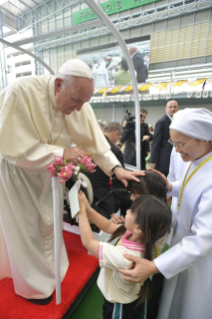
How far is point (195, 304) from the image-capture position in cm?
113

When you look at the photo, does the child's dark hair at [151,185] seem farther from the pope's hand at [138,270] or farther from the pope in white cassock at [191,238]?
the pope's hand at [138,270]

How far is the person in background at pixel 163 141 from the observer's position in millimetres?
3383

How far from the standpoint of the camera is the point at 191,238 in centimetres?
97

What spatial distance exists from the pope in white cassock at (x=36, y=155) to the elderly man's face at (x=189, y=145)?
48 centimetres

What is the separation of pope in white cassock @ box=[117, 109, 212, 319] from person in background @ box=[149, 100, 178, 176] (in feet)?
7.57

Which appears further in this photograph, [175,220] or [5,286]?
[5,286]

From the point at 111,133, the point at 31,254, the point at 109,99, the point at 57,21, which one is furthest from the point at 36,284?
the point at 109,99

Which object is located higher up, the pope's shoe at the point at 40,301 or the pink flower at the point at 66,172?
the pink flower at the point at 66,172

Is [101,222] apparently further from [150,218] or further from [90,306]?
[90,306]

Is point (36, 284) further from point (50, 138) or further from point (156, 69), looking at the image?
point (156, 69)

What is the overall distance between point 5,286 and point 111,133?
2232 mm

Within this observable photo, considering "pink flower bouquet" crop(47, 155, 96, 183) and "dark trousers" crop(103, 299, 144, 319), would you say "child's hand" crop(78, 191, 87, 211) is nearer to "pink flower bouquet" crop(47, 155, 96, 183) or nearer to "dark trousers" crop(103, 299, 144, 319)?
"pink flower bouquet" crop(47, 155, 96, 183)

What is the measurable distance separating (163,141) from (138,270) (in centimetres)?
284

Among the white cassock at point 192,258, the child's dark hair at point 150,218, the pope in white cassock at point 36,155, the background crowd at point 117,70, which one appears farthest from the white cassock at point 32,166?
the background crowd at point 117,70
